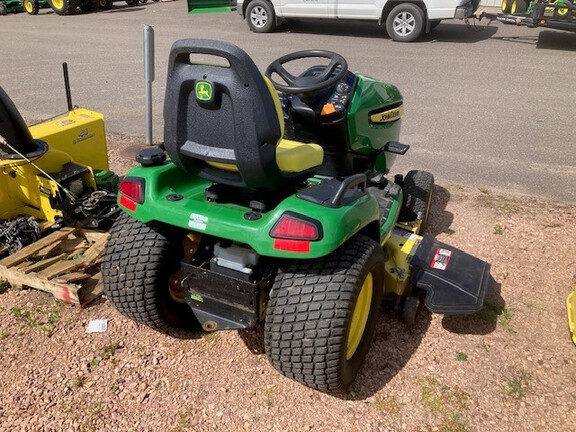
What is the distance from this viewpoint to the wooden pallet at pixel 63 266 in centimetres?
314

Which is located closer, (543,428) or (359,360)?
(543,428)

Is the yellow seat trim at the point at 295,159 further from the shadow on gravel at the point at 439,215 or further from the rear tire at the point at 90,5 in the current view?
the rear tire at the point at 90,5

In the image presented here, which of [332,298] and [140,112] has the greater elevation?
[332,298]

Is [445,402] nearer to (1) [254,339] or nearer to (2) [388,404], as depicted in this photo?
(2) [388,404]

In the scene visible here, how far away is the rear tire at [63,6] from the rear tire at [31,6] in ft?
2.20

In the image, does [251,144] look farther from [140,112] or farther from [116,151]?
[140,112]

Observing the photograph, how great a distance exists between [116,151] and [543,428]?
15.3ft

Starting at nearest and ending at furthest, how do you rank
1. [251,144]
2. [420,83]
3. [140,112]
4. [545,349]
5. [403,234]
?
[251,144], [545,349], [403,234], [140,112], [420,83]

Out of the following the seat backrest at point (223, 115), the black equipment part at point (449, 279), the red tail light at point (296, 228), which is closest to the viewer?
the seat backrest at point (223, 115)

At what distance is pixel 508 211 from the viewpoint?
4.27 meters

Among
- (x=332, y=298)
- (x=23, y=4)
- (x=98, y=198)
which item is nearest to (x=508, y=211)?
(x=332, y=298)

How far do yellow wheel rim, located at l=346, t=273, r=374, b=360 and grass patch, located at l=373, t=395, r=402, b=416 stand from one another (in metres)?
0.25

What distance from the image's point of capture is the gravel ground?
8.05 feet

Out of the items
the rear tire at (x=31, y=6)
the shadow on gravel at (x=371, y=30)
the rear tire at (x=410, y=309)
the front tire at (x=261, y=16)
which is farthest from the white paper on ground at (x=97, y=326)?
the rear tire at (x=31, y=6)
